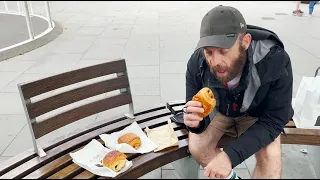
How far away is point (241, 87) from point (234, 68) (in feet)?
0.68

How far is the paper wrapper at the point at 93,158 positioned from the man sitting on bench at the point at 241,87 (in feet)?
1.79

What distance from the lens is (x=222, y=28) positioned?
167 cm

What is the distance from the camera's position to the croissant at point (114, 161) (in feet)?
5.92

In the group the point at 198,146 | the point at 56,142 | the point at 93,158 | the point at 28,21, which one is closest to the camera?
the point at 93,158

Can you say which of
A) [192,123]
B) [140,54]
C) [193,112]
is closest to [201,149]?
[192,123]

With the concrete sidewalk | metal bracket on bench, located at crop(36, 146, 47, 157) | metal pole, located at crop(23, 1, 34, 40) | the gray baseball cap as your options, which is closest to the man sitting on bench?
the gray baseball cap

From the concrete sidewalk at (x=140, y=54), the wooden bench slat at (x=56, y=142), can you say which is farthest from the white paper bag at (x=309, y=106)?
the wooden bench slat at (x=56, y=142)

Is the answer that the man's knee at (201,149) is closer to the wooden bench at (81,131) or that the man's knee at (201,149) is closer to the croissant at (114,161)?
the wooden bench at (81,131)

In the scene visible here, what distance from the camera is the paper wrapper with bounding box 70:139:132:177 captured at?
1.80 m

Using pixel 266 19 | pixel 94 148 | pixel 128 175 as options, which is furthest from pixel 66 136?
pixel 266 19

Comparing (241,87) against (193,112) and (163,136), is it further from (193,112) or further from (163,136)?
(163,136)

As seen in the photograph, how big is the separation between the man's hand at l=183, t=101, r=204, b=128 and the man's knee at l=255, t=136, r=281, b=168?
420mm

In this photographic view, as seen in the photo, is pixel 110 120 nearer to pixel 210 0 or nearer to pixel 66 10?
pixel 66 10

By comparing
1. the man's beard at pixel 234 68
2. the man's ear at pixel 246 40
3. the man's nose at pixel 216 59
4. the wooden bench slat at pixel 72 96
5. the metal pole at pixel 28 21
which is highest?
the man's ear at pixel 246 40
